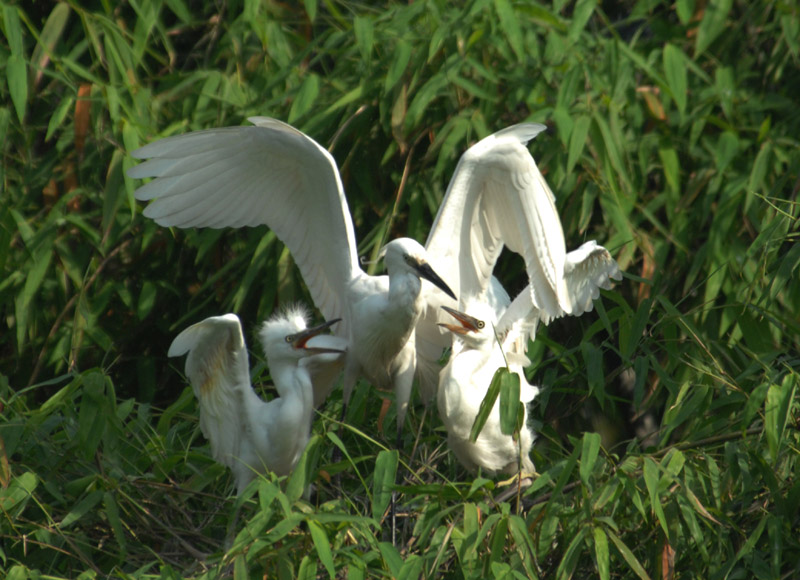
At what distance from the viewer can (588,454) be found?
211 cm

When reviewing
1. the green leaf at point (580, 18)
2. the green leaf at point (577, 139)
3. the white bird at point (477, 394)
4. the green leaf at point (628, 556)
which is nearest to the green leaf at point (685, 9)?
the green leaf at point (580, 18)

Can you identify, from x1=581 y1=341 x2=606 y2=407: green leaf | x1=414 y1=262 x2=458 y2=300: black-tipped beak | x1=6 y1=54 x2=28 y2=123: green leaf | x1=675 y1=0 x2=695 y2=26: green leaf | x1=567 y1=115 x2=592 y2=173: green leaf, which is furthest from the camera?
x1=675 y1=0 x2=695 y2=26: green leaf

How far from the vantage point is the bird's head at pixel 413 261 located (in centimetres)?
279

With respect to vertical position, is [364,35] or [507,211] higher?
[364,35]

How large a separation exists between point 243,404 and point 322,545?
0.83m

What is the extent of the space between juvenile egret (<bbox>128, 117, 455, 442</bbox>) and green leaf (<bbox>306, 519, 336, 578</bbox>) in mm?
925

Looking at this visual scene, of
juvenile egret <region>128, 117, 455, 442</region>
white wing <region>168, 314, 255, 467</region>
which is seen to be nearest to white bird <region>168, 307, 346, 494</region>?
white wing <region>168, 314, 255, 467</region>

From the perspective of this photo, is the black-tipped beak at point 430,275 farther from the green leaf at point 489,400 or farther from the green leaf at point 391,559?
the green leaf at point 391,559

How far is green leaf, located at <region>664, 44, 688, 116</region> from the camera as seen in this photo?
3.46 metres

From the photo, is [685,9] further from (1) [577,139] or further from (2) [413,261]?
(2) [413,261]

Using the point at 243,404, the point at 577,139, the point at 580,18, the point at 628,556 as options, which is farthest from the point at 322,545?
the point at 580,18

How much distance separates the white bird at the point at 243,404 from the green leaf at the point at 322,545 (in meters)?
0.66

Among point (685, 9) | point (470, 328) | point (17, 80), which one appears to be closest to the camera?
point (470, 328)

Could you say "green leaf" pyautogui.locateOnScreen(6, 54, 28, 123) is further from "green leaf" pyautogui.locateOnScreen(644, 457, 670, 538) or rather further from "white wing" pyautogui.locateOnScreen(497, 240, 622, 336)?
"green leaf" pyautogui.locateOnScreen(644, 457, 670, 538)
